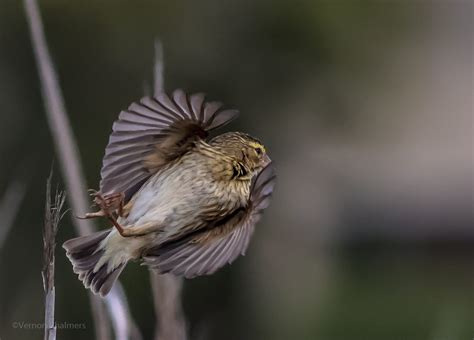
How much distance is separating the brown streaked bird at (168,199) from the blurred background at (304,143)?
0.24 meters

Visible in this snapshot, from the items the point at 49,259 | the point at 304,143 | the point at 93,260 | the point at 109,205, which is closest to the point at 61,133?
the point at 109,205

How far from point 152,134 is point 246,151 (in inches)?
14.1

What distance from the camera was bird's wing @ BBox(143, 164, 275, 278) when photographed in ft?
9.25

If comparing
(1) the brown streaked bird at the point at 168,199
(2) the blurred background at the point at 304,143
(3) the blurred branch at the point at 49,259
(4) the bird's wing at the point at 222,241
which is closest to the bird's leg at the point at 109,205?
(1) the brown streaked bird at the point at 168,199

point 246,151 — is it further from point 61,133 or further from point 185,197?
point 61,133

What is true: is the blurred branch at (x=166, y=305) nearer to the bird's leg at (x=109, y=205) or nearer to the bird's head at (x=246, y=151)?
the bird's leg at (x=109, y=205)

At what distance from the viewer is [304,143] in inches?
374

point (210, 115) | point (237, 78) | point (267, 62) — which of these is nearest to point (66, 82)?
point (237, 78)

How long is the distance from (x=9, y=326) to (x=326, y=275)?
7.41m

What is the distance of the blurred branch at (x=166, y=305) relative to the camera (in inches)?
103

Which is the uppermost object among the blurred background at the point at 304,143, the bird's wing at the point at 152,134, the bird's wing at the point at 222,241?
the bird's wing at the point at 152,134

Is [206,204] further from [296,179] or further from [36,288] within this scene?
[296,179]

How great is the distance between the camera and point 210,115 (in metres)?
2.93

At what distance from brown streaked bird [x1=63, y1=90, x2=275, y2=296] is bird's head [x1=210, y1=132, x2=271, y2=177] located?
15 centimetres
